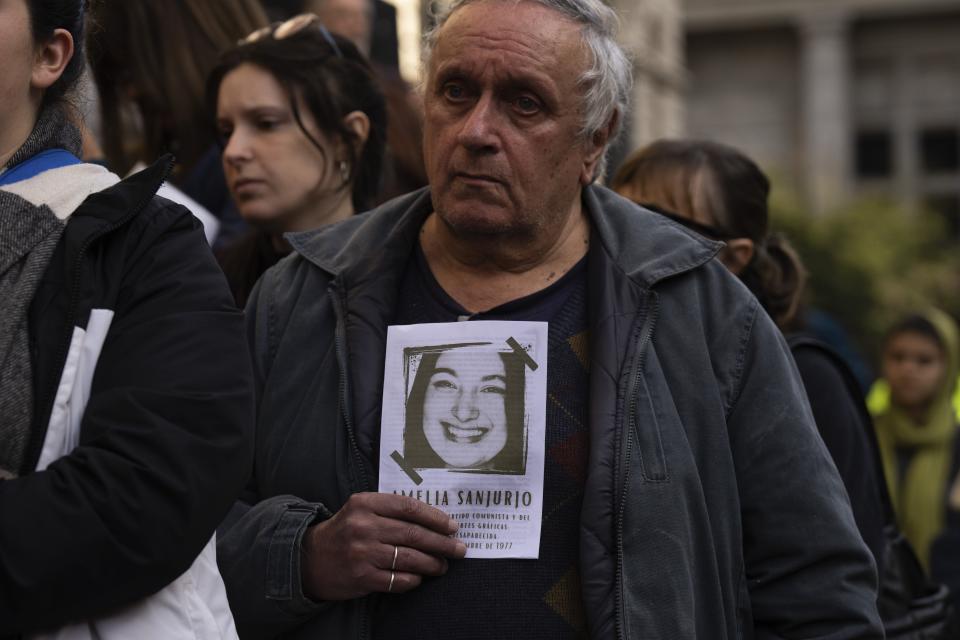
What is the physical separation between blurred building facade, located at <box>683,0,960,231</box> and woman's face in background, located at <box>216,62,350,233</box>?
33.6m

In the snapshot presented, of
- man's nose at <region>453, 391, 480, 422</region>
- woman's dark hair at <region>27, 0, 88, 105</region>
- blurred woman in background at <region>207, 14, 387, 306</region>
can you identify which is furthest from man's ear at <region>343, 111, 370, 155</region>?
woman's dark hair at <region>27, 0, 88, 105</region>

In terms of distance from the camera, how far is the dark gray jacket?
2.35 metres

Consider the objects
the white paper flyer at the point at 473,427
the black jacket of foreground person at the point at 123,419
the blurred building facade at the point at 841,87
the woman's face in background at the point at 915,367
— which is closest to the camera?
the black jacket of foreground person at the point at 123,419

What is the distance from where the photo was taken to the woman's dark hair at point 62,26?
1864mm

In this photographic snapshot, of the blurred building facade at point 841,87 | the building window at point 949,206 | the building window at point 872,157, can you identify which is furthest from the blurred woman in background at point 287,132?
the building window at point 872,157

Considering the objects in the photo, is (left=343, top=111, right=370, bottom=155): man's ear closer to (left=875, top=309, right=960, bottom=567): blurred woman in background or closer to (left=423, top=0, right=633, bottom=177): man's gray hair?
(left=423, top=0, right=633, bottom=177): man's gray hair

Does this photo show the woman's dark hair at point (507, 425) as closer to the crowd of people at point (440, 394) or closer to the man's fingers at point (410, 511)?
the crowd of people at point (440, 394)

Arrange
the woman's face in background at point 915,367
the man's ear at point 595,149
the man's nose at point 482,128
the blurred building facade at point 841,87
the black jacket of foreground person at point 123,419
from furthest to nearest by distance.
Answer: the blurred building facade at point 841,87 → the woman's face in background at point 915,367 → the man's ear at point 595,149 → the man's nose at point 482,128 → the black jacket of foreground person at point 123,419

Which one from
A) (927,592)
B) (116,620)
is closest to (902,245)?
(927,592)

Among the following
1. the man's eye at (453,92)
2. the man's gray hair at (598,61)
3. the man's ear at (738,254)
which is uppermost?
the man's gray hair at (598,61)

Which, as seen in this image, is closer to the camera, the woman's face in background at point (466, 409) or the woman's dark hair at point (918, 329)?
the woman's face in background at point (466, 409)

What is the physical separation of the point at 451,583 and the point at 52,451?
2.83 feet

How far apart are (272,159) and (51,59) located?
1402 mm

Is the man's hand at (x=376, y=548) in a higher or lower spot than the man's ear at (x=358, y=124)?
lower
